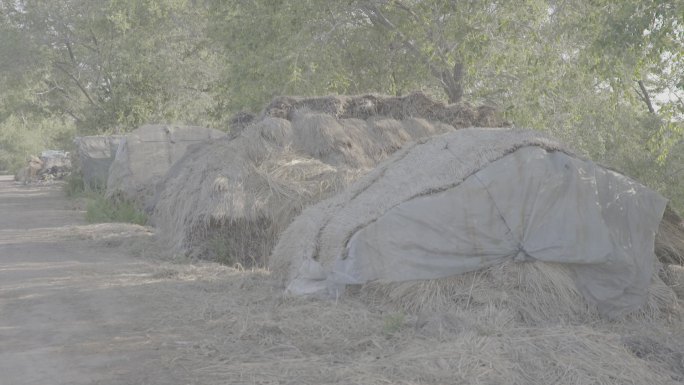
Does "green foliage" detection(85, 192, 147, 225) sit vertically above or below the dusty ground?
above

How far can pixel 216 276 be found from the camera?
913 cm

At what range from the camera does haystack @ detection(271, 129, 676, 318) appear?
662cm

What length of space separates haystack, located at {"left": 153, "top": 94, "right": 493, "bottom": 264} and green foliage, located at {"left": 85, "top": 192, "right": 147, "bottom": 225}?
2862 mm

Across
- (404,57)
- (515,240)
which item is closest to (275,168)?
(515,240)

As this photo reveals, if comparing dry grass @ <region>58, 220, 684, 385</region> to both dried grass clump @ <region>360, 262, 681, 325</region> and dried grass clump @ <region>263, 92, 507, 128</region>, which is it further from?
dried grass clump @ <region>263, 92, 507, 128</region>

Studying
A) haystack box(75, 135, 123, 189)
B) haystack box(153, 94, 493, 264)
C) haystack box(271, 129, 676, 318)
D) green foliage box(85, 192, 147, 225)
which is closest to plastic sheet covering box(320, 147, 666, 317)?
haystack box(271, 129, 676, 318)

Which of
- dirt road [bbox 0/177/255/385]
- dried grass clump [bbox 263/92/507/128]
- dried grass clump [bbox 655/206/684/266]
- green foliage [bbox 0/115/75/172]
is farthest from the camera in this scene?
green foliage [bbox 0/115/75/172]

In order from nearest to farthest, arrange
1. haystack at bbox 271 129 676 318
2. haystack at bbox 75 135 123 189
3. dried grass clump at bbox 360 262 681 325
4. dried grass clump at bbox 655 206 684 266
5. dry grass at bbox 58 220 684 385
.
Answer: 1. dry grass at bbox 58 220 684 385
2. dried grass clump at bbox 360 262 681 325
3. haystack at bbox 271 129 676 318
4. dried grass clump at bbox 655 206 684 266
5. haystack at bbox 75 135 123 189

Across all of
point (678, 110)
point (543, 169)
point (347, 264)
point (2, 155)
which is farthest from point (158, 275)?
point (2, 155)

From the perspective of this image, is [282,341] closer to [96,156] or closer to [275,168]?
[275,168]

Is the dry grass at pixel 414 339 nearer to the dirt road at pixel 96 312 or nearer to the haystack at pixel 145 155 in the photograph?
the dirt road at pixel 96 312

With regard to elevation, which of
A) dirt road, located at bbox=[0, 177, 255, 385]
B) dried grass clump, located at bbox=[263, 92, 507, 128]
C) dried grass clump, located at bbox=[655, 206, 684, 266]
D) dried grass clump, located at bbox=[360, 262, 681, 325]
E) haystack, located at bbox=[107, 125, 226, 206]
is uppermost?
dried grass clump, located at bbox=[263, 92, 507, 128]

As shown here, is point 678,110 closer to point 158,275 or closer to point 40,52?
point 158,275

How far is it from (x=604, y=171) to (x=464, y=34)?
7178 millimetres
